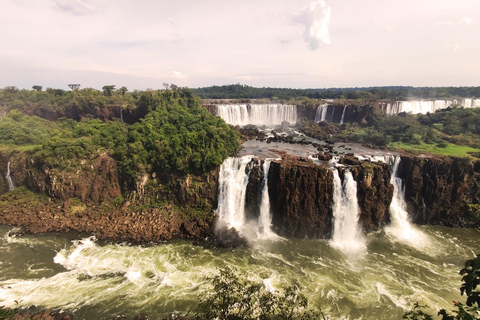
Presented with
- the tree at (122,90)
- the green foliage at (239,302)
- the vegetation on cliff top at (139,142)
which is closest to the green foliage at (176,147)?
the vegetation on cliff top at (139,142)

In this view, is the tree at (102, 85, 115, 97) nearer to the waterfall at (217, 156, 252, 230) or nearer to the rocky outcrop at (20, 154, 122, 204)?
the rocky outcrop at (20, 154, 122, 204)

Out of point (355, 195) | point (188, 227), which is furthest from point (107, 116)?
point (355, 195)

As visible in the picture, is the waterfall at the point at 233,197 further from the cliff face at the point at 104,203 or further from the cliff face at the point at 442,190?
the cliff face at the point at 442,190

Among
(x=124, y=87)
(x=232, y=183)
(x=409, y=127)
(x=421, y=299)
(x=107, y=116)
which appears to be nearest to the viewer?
(x=421, y=299)

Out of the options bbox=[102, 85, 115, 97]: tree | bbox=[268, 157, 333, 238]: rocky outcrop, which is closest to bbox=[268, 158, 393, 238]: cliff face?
bbox=[268, 157, 333, 238]: rocky outcrop

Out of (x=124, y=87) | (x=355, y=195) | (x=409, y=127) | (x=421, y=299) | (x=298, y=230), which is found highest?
(x=124, y=87)

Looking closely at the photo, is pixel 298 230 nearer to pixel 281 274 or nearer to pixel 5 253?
pixel 281 274
